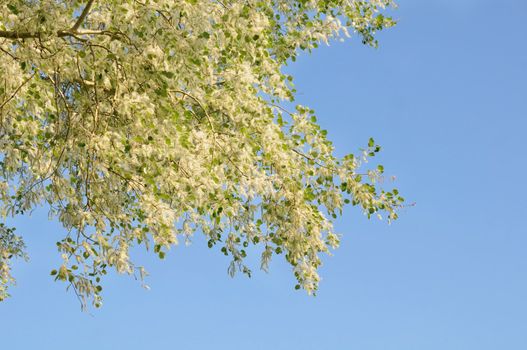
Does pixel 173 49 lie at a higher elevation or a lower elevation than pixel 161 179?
higher

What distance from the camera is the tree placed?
33.5ft

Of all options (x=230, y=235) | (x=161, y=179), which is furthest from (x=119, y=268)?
(x=230, y=235)

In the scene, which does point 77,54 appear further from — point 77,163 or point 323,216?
point 323,216

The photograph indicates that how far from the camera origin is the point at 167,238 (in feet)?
34.7

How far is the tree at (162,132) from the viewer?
10219 millimetres

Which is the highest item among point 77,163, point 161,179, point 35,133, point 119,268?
point 35,133

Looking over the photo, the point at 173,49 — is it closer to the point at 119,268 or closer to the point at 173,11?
the point at 173,11

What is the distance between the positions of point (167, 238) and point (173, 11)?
10.8ft

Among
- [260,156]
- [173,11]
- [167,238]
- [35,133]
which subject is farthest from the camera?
[35,133]

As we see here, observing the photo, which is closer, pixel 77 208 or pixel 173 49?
pixel 173 49

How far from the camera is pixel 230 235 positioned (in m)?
12.2

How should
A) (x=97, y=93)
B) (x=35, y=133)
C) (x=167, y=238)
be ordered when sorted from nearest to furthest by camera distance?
(x=167, y=238) → (x=97, y=93) → (x=35, y=133)

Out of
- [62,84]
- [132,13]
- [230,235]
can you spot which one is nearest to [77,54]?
[132,13]

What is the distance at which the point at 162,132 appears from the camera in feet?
34.7
